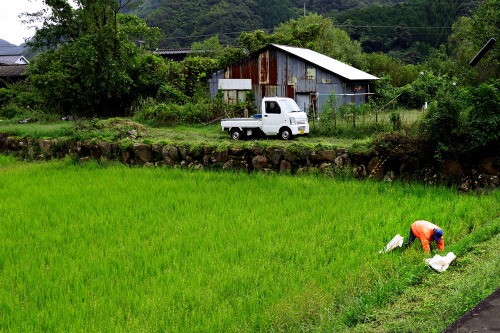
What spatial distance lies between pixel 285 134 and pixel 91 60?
1025 centimetres

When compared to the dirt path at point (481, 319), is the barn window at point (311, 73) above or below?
above

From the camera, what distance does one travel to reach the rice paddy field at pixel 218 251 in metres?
5.15

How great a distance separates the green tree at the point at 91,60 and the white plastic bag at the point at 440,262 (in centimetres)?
1806

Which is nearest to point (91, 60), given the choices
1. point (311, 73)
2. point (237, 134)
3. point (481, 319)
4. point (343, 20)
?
point (237, 134)

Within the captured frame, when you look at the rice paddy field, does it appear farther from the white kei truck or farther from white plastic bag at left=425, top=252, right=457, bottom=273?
the white kei truck

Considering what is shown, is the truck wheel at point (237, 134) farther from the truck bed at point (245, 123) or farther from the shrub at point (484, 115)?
the shrub at point (484, 115)

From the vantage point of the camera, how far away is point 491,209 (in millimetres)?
8742

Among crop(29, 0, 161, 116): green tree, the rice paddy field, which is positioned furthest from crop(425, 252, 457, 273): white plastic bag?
crop(29, 0, 161, 116): green tree

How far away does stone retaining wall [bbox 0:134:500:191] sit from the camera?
35.7 ft

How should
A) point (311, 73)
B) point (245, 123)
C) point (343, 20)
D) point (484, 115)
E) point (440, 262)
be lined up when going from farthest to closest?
point (343, 20) < point (311, 73) < point (245, 123) < point (484, 115) < point (440, 262)

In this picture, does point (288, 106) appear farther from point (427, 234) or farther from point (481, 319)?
point (481, 319)

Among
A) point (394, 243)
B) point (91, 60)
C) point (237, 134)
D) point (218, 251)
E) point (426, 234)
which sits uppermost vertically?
point (91, 60)

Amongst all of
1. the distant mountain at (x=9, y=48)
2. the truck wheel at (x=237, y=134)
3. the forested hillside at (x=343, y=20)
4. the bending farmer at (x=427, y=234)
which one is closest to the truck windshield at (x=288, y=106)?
the truck wheel at (x=237, y=134)

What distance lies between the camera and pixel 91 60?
21188 mm
